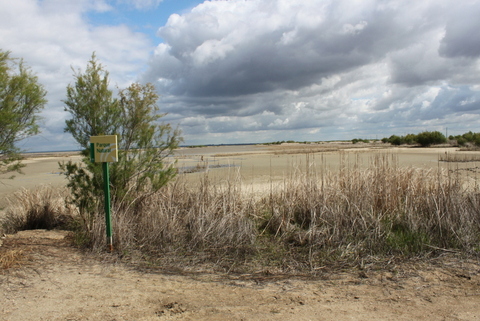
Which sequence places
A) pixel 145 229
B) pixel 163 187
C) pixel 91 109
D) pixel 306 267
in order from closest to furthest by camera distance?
pixel 306 267 < pixel 145 229 < pixel 91 109 < pixel 163 187

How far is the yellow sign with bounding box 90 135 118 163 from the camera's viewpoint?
580 cm

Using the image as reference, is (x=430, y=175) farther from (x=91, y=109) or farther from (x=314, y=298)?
(x=91, y=109)

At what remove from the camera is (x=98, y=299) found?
4277mm

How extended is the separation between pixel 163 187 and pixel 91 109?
2.34m

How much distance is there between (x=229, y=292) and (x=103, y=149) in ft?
10.5

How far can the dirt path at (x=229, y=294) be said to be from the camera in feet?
12.7

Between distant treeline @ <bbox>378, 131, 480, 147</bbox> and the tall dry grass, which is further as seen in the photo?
distant treeline @ <bbox>378, 131, 480, 147</bbox>

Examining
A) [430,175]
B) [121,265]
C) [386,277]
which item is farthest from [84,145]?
[430,175]

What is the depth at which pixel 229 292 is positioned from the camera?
4488 millimetres

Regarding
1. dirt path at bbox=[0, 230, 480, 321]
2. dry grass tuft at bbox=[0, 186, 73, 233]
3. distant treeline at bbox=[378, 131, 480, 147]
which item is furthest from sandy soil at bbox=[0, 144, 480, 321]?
distant treeline at bbox=[378, 131, 480, 147]

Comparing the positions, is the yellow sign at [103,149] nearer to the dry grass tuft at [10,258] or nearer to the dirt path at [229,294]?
the dirt path at [229,294]

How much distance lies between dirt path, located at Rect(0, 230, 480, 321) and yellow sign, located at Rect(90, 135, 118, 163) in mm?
1713

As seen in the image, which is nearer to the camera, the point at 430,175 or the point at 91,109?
the point at 91,109

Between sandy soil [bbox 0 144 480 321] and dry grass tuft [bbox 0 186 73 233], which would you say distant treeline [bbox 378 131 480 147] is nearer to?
sandy soil [bbox 0 144 480 321]
